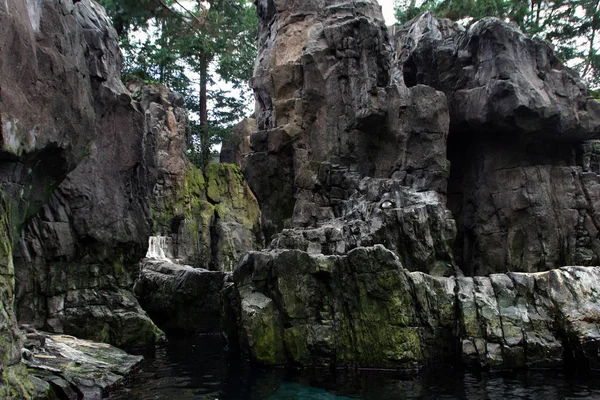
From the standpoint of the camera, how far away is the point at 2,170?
327 inches

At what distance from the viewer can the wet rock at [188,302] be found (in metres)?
18.6

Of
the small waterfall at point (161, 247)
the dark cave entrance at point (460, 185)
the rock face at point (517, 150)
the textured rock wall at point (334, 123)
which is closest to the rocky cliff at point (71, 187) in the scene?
the small waterfall at point (161, 247)

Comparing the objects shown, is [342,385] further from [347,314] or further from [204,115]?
[204,115]

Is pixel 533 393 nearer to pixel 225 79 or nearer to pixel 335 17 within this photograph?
pixel 335 17

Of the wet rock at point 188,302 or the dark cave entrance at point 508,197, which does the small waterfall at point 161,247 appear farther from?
the dark cave entrance at point 508,197

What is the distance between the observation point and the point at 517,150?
2034 centimetres

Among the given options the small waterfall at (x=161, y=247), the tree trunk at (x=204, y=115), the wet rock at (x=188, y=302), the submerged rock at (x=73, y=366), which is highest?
the tree trunk at (x=204, y=115)

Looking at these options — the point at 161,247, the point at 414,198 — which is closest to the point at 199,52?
the point at 161,247

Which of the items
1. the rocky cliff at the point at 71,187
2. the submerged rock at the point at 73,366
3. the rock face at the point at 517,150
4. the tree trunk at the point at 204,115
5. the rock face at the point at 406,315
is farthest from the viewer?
the tree trunk at the point at 204,115

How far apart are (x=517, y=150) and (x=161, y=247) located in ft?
54.8

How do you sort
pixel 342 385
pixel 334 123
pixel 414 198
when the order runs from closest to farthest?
pixel 342 385
pixel 414 198
pixel 334 123

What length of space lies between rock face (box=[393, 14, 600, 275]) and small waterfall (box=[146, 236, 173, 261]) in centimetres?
1381

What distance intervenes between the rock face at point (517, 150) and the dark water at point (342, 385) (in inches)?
356

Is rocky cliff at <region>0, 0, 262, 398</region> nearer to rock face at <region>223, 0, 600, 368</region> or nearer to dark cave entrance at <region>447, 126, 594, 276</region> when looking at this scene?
rock face at <region>223, 0, 600, 368</region>
